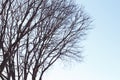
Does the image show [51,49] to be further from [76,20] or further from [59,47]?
[76,20]

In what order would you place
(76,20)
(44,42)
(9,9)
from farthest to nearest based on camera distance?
(76,20), (44,42), (9,9)

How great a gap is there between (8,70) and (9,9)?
678 centimetres

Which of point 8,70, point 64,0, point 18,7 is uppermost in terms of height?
point 64,0

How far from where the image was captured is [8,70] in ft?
83.6

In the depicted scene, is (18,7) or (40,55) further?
(40,55)

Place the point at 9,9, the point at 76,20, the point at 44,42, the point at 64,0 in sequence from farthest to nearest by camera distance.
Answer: the point at 76,20 < the point at 44,42 < the point at 64,0 < the point at 9,9

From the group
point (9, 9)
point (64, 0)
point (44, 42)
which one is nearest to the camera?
point (9, 9)

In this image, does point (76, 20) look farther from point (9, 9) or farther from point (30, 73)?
point (9, 9)

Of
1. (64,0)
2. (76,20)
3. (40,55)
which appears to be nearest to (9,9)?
(64,0)

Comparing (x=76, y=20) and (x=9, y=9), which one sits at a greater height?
(x=76, y=20)

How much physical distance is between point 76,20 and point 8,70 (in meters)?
7.75

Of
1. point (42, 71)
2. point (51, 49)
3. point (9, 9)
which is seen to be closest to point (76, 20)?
point (51, 49)

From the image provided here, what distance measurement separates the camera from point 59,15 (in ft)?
82.2

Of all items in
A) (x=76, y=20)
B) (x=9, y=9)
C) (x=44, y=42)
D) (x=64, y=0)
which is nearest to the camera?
(x=9, y=9)
